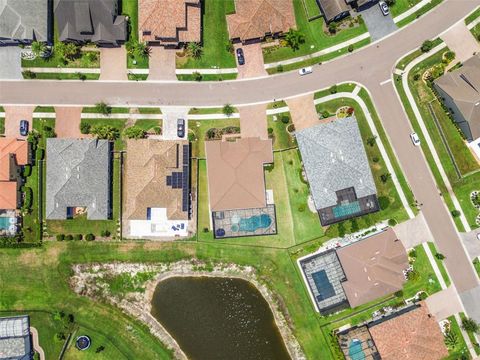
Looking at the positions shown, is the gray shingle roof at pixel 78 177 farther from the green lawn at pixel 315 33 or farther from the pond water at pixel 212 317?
the green lawn at pixel 315 33

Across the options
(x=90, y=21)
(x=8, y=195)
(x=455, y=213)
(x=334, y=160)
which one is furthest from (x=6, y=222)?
(x=455, y=213)

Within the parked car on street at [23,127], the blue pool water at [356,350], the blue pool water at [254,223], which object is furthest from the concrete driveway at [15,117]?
the blue pool water at [356,350]

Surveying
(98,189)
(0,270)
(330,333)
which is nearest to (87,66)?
(98,189)

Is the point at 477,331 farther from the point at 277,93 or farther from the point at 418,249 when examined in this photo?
the point at 277,93

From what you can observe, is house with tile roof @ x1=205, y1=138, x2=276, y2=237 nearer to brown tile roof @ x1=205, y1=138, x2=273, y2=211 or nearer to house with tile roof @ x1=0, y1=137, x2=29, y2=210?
brown tile roof @ x1=205, y1=138, x2=273, y2=211

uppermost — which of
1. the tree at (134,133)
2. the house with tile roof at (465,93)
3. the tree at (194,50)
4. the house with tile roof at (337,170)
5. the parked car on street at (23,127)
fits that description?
the tree at (194,50)

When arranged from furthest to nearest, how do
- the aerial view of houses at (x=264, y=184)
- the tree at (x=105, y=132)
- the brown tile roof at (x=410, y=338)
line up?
the aerial view of houses at (x=264, y=184) → the tree at (x=105, y=132) → the brown tile roof at (x=410, y=338)
